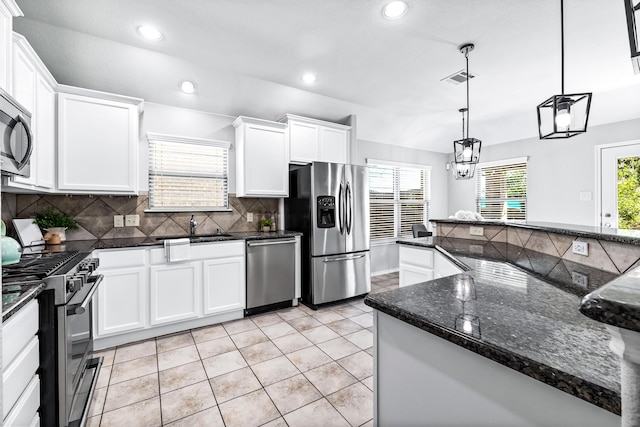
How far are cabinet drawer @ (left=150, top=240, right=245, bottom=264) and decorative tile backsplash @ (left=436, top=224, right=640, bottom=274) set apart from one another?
7.52ft

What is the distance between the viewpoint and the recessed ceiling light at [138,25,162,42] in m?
2.39

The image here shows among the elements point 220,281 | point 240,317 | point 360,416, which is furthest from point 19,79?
point 360,416

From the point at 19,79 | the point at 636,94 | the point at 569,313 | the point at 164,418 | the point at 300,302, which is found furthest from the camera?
the point at 300,302

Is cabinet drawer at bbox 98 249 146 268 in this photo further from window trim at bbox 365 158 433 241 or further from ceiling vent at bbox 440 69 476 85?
ceiling vent at bbox 440 69 476 85

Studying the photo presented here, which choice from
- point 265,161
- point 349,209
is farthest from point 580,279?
point 265,161

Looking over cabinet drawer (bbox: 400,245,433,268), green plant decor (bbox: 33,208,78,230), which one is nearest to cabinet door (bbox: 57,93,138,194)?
green plant decor (bbox: 33,208,78,230)

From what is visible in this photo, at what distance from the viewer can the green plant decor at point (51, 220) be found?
2.57 meters

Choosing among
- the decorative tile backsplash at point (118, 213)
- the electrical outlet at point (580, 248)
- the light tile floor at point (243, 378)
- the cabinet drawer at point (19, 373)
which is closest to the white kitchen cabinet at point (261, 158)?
the decorative tile backsplash at point (118, 213)

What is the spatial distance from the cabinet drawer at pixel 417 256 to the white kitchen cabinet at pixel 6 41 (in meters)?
3.02

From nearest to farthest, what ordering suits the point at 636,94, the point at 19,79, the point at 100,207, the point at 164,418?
Answer: the point at 164,418, the point at 19,79, the point at 100,207, the point at 636,94

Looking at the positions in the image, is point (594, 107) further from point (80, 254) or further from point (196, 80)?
point (80, 254)

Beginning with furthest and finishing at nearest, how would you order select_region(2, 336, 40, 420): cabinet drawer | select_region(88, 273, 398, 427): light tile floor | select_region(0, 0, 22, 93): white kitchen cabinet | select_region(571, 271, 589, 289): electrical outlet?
select_region(88, 273, 398, 427): light tile floor → select_region(0, 0, 22, 93): white kitchen cabinet → select_region(571, 271, 589, 289): electrical outlet → select_region(2, 336, 40, 420): cabinet drawer

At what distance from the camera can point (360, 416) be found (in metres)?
1.75

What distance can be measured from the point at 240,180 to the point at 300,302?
1772 millimetres
